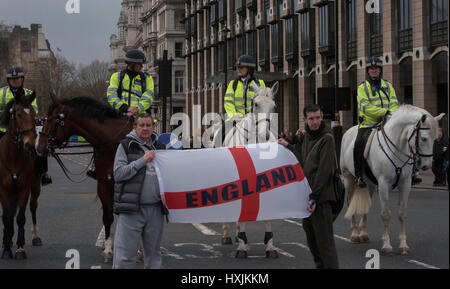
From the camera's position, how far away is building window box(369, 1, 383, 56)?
38281 mm

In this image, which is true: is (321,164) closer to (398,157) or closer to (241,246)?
(241,246)

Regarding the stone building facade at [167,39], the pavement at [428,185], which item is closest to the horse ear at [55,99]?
the pavement at [428,185]

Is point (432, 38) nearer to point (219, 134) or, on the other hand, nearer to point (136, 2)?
point (219, 134)

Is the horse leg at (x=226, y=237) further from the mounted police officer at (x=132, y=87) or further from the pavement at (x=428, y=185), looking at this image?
the pavement at (x=428, y=185)

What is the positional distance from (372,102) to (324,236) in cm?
530

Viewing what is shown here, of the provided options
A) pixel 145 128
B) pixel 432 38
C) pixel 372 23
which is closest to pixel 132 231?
pixel 145 128

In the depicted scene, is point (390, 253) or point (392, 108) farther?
point (392, 108)

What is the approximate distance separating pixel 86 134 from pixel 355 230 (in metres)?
4.74

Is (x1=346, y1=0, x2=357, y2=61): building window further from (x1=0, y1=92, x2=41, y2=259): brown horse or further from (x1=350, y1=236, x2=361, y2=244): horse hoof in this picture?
(x1=0, y1=92, x2=41, y2=259): brown horse

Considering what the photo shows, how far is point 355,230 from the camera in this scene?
12336mm

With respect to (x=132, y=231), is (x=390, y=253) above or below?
below

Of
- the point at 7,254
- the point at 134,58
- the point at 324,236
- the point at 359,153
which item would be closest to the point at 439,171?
the point at 359,153

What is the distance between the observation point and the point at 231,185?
847cm

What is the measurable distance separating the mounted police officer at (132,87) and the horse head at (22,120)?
3.88 feet
